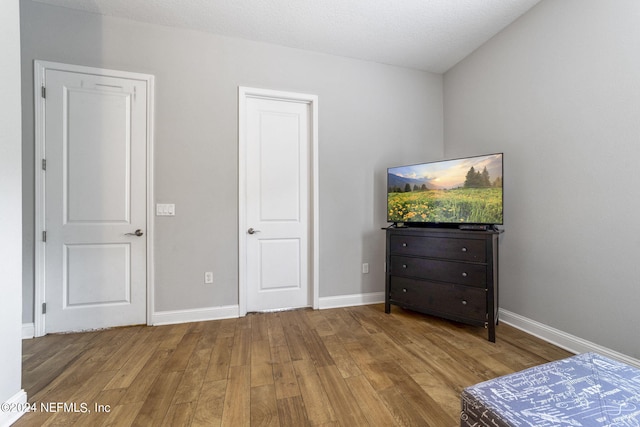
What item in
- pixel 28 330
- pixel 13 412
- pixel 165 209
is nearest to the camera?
pixel 13 412

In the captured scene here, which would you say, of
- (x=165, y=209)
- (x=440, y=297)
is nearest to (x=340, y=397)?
(x=440, y=297)

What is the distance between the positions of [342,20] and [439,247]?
231cm

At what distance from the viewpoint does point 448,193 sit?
2365 millimetres

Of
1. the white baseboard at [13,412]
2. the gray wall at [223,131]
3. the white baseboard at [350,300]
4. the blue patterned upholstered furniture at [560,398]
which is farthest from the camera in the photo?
the white baseboard at [350,300]

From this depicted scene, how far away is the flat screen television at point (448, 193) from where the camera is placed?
2154mm

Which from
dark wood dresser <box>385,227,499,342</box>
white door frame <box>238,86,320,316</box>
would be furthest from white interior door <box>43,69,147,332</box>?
dark wood dresser <box>385,227,499,342</box>

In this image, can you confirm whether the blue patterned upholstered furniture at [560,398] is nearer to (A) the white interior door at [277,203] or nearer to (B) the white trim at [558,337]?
(B) the white trim at [558,337]

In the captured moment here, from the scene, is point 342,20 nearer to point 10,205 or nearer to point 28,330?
point 10,205

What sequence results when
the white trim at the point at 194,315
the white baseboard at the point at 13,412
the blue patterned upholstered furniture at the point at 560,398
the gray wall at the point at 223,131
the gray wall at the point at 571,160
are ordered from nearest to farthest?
the blue patterned upholstered furniture at the point at 560,398 < the white baseboard at the point at 13,412 < the gray wall at the point at 571,160 < the gray wall at the point at 223,131 < the white trim at the point at 194,315

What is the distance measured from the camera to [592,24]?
1.83m

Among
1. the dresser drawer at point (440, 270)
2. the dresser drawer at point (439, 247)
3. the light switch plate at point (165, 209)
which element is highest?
the light switch plate at point (165, 209)

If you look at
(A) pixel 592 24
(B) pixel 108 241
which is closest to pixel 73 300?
(B) pixel 108 241

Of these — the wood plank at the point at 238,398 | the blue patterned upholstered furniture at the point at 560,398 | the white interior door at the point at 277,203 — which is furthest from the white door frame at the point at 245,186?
the blue patterned upholstered furniture at the point at 560,398

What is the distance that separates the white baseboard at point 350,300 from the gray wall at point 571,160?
1261 mm
